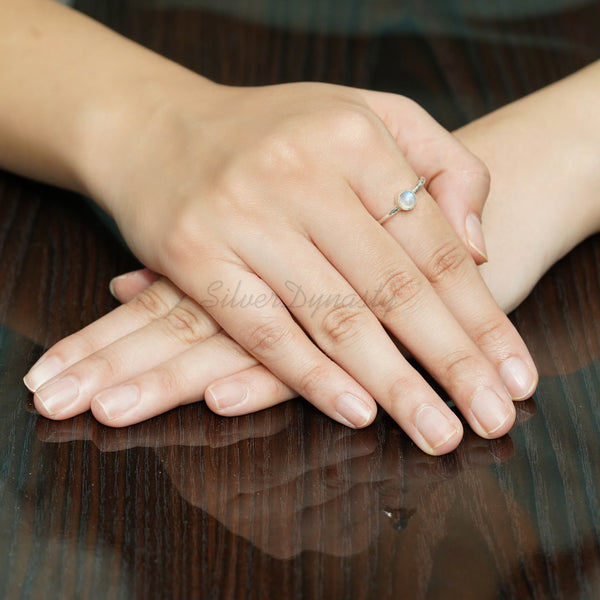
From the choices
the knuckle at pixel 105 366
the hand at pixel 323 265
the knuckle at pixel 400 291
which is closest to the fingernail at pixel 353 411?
the hand at pixel 323 265

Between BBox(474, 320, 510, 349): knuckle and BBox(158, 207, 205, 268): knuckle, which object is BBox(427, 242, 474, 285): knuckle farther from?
BBox(158, 207, 205, 268): knuckle

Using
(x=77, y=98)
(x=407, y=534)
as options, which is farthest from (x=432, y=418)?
(x=77, y=98)

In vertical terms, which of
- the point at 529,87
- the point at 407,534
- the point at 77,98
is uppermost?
the point at 77,98

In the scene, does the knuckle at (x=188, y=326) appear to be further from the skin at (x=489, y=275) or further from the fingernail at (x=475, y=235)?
the fingernail at (x=475, y=235)

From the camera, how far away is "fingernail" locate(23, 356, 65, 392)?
31.0 inches

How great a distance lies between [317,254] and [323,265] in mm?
12

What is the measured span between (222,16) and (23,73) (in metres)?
0.42

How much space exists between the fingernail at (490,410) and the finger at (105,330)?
0.33 meters

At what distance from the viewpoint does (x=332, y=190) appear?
82 cm

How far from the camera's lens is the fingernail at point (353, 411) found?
751 mm

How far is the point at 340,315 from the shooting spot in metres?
0.80

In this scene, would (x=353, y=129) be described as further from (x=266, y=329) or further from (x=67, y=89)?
(x=67, y=89)

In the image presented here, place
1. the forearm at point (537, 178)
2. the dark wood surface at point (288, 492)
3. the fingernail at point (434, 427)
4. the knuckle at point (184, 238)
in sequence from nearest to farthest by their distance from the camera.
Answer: the dark wood surface at point (288, 492) → the fingernail at point (434, 427) → the knuckle at point (184, 238) → the forearm at point (537, 178)

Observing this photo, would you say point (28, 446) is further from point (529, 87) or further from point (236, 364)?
point (529, 87)
